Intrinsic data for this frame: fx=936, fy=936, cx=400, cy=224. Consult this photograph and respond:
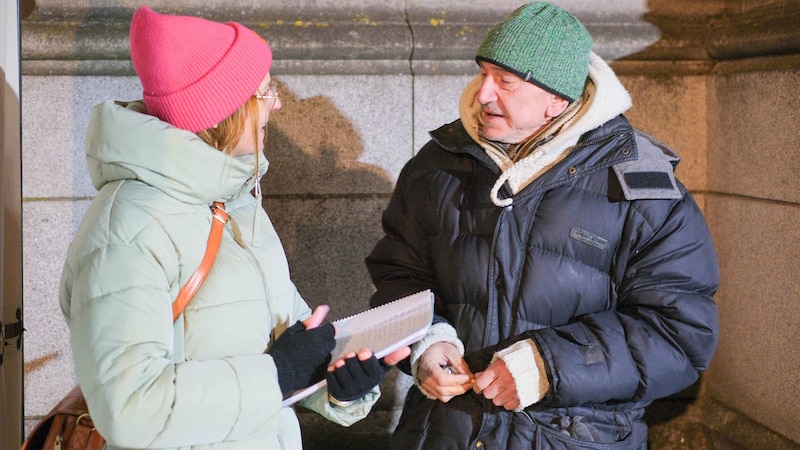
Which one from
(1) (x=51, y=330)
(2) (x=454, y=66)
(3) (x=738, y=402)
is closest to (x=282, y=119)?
(2) (x=454, y=66)

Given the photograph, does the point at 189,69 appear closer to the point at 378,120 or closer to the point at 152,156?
the point at 152,156

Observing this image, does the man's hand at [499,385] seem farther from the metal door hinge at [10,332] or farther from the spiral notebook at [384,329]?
the metal door hinge at [10,332]

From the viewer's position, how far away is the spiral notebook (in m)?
2.56

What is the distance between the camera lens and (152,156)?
229 centimetres

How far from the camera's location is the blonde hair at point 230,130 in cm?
248

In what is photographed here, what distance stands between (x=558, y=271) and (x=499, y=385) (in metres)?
0.41

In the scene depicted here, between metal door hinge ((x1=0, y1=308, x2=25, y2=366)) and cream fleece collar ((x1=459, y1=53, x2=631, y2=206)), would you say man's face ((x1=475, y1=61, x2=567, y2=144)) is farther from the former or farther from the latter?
metal door hinge ((x1=0, y1=308, x2=25, y2=366))

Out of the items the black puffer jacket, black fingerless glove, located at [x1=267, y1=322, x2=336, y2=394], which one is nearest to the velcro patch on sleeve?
the black puffer jacket

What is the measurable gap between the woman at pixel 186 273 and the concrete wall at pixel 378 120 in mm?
1925

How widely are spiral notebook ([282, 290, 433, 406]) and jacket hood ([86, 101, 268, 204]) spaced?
22.7 inches

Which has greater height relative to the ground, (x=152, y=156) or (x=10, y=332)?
(x=152, y=156)

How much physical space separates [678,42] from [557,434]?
2.49 meters

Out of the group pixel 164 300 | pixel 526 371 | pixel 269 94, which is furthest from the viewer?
pixel 526 371

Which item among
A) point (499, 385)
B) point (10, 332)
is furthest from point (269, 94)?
point (10, 332)
